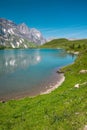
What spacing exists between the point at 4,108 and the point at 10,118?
6426 mm

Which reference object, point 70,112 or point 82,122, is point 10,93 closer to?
point 70,112

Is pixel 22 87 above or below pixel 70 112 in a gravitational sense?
below

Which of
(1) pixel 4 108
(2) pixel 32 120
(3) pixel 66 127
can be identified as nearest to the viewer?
(3) pixel 66 127

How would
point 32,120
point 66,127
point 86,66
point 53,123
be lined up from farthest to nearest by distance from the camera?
1. point 86,66
2. point 32,120
3. point 53,123
4. point 66,127

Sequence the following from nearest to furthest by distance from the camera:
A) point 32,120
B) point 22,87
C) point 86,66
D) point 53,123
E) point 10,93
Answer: point 53,123 < point 32,120 < point 10,93 < point 22,87 < point 86,66

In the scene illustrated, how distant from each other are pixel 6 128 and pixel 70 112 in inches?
300

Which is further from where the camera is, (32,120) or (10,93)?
(10,93)

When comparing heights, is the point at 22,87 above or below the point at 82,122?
below

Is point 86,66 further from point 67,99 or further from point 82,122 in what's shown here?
point 82,122

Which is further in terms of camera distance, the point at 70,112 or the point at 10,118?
the point at 10,118

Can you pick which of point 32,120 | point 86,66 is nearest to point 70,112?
point 32,120

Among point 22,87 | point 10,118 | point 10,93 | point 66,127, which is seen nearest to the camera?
point 66,127

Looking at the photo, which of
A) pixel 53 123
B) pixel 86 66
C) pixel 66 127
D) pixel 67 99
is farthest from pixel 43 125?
pixel 86 66

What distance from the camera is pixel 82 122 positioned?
20016 millimetres
